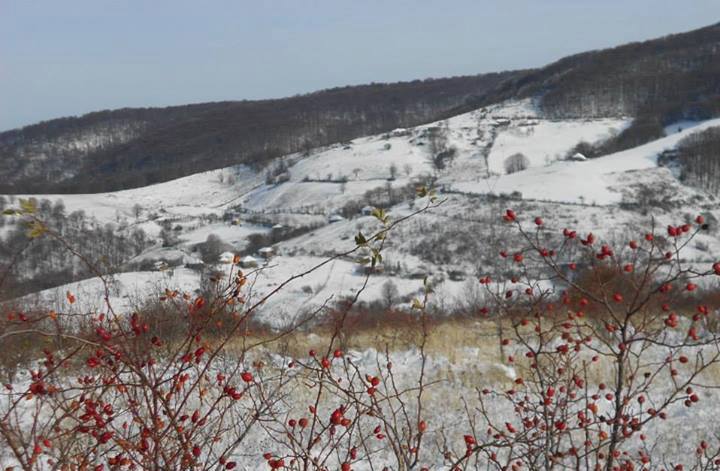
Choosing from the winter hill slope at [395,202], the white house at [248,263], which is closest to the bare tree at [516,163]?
the winter hill slope at [395,202]

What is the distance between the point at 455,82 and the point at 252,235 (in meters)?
137

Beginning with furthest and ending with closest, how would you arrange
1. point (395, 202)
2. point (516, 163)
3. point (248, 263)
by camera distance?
point (516, 163) < point (395, 202) < point (248, 263)

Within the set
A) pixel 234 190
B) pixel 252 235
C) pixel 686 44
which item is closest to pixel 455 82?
pixel 686 44

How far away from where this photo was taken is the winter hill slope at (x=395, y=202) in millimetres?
26266

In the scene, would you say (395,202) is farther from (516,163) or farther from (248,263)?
(248,263)

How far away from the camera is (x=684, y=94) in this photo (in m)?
89.0

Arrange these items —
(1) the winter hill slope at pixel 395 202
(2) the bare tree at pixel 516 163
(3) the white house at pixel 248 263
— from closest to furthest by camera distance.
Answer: (3) the white house at pixel 248 263 < (1) the winter hill slope at pixel 395 202 < (2) the bare tree at pixel 516 163

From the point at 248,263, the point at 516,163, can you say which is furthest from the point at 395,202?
the point at 248,263

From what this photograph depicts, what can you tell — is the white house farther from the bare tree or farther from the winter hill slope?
the bare tree

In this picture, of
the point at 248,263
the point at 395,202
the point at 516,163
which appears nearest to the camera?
the point at 248,263

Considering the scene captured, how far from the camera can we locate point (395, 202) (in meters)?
54.0

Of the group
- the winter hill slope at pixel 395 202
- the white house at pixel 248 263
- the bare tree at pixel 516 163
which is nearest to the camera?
the white house at pixel 248 263

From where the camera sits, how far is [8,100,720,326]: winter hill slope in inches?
1034

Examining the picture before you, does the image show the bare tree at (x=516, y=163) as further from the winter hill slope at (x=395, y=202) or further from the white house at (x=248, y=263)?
the white house at (x=248, y=263)
